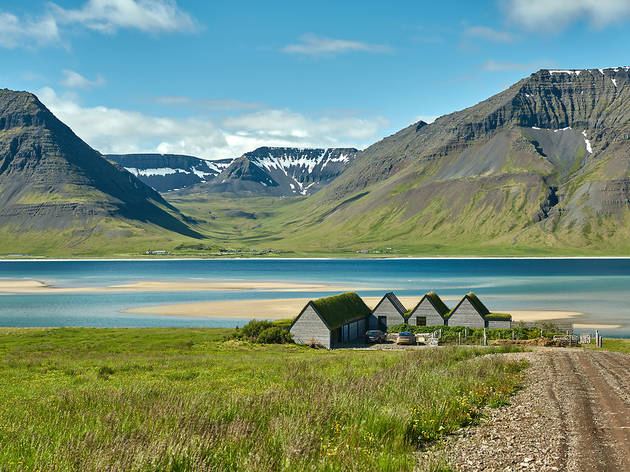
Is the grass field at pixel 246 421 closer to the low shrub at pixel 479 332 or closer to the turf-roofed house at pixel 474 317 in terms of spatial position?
the low shrub at pixel 479 332

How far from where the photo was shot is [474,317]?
7156 cm

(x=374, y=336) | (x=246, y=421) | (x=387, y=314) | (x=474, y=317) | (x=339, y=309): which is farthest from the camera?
(x=387, y=314)

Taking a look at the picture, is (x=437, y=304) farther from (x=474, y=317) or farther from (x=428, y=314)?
(x=474, y=317)

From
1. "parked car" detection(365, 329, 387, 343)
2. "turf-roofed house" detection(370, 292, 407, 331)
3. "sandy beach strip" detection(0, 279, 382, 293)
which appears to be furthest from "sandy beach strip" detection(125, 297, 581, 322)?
"sandy beach strip" detection(0, 279, 382, 293)

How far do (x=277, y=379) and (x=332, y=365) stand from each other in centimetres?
767

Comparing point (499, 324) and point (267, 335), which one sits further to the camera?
point (499, 324)

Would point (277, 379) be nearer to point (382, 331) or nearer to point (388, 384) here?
point (388, 384)

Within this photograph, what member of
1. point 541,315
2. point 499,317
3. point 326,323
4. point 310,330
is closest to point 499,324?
point 499,317

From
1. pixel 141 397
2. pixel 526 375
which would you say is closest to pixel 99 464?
pixel 141 397

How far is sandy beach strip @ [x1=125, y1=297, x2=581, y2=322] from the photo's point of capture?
328 feet

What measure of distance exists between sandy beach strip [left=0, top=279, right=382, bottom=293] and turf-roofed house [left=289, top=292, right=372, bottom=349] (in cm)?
8162

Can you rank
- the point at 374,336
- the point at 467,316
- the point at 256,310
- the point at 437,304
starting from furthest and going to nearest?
the point at 256,310
the point at 437,304
the point at 467,316
the point at 374,336

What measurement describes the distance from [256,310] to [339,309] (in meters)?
45.8

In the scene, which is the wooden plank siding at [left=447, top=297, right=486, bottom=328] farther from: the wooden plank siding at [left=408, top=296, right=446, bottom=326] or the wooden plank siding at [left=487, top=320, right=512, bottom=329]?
the wooden plank siding at [left=408, top=296, right=446, bottom=326]
